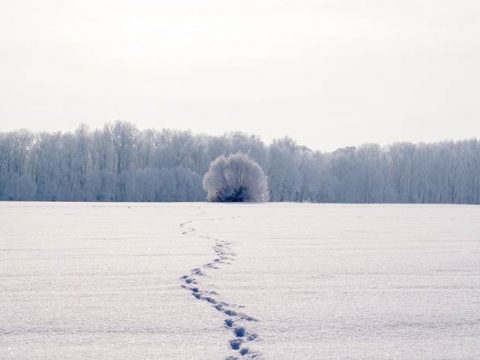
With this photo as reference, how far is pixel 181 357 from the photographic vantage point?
114 inches

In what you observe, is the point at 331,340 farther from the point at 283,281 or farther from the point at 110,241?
the point at 110,241

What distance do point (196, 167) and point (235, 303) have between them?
52.0 metres

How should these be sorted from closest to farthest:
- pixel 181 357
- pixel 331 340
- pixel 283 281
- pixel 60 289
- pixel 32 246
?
pixel 181 357 < pixel 331 340 < pixel 60 289 < pixel 283 281 < pixel 32 246

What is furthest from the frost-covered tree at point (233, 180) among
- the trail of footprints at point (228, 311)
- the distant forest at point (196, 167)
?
the trail of footprints at point (228, 311)

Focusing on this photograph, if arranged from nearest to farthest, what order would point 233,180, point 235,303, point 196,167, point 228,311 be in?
point 228,311 → point 235,303 → point 233,180 → point 196,167

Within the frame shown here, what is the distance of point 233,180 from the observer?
1264 inches

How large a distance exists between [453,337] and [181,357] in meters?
1.63

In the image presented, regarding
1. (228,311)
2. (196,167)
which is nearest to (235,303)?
(228,311)

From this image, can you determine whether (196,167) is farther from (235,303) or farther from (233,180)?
(235,303)

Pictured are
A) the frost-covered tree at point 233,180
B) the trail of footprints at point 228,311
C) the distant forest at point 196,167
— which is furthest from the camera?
the distant forest at point 196,167

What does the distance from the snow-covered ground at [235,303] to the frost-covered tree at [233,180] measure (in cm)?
2445

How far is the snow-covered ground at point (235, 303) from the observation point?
3.08m

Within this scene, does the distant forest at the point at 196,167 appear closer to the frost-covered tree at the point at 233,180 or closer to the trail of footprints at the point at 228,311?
the frost-covered tree at the point at 233,180

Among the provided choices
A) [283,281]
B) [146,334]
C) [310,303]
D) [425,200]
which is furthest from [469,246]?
[425,200]
